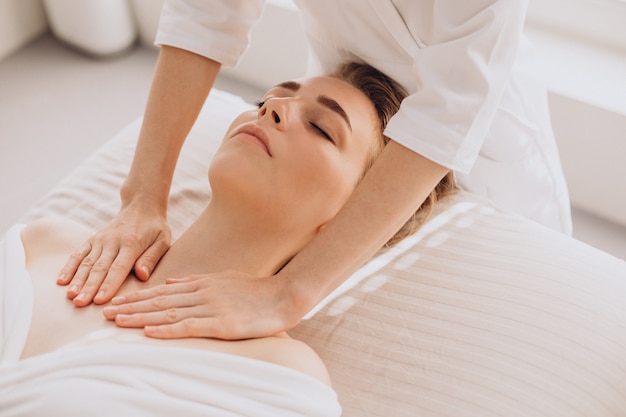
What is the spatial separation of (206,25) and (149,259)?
52 centimetres

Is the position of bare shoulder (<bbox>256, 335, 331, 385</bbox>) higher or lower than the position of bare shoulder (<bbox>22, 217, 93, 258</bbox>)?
higher

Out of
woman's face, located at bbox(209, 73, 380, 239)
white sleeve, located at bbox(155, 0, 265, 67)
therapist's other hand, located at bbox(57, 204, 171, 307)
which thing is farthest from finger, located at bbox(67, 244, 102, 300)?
white sleeve, located at bbox(155, 0, 265, 67)

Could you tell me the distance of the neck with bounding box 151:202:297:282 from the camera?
1404mm

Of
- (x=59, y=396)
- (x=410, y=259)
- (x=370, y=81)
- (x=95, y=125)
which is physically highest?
(x=370, y=81)

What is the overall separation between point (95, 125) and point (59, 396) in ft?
6.05

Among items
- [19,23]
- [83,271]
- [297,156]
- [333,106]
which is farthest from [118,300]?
[19,23]

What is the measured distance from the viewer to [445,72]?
4.09ft

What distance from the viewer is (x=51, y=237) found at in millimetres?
1532

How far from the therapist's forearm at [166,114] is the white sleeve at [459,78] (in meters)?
0.53

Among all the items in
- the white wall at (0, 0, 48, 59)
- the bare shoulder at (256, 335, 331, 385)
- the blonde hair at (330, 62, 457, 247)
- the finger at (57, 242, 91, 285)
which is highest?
the blonde hair at (330, 62, 457, 247)

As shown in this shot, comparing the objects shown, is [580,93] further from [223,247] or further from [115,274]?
[115,274]

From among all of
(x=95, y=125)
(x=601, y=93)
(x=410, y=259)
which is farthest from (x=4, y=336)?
(x=601, y=93)

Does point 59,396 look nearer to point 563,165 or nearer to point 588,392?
point 588,392

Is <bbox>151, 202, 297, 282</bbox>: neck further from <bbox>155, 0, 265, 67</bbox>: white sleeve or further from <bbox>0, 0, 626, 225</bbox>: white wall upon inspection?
<bbox>0, 0, 626, 225</bbox>: white wall
